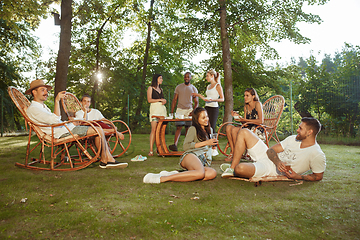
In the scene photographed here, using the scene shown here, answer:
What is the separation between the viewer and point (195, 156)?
313 centimetres

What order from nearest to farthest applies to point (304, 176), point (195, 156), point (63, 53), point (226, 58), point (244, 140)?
point (304, 176)
point (195, 156)
point (244, 140)
point (63, 53)
point (226, 58)

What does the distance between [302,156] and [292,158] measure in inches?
5.0

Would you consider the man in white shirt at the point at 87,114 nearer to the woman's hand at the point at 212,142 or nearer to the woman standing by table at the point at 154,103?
the woman standing by table at the point at 154,103

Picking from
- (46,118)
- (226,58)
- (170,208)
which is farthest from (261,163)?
(226,58)

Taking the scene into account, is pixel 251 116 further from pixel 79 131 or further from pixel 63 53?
pixel 63 53

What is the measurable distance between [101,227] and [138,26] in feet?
47.8

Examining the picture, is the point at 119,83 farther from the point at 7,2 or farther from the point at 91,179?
the point at 91,179

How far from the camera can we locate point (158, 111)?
16.8 feet

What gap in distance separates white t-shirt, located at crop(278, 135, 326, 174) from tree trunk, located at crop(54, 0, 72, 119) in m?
6.30

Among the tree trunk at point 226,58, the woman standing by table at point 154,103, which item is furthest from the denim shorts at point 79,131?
the tree trunk at point 226,58

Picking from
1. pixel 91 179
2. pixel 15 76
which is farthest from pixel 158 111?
pixel 15 76

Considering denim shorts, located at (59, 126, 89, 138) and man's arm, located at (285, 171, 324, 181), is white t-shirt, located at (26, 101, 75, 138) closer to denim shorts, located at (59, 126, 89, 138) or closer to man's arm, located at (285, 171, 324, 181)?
denim shorts, located at (59, 126, 89, 138)

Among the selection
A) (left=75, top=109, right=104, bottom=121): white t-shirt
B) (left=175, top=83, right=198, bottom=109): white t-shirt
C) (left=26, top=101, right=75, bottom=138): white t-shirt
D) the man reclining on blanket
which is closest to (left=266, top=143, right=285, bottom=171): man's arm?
the man reclining on blanket

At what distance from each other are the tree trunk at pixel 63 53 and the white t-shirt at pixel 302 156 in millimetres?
6305
